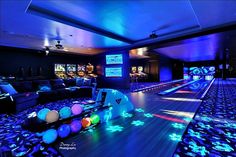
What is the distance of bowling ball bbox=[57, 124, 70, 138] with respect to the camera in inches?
95.7

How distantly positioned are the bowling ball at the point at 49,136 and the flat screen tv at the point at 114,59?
23.0 feet

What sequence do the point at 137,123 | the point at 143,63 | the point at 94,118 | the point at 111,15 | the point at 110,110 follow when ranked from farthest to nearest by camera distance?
the point at 143,63 < the point at 111,15 < the point at 110,110 < the point at 137,123 < the point at 94,118

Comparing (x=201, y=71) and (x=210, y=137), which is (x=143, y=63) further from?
(x=210, y=137)

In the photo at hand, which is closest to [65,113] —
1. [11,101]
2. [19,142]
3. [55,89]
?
[19,142]

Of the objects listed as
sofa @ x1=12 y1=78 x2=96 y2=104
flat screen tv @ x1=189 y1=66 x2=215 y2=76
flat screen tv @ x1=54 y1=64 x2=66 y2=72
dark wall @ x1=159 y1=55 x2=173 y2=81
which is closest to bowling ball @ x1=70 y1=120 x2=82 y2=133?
sofa @ x1=12 y1=78 x2=96 y2=104

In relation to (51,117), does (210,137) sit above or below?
below

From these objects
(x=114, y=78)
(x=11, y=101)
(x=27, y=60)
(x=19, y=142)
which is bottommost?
(x=19, y=142)

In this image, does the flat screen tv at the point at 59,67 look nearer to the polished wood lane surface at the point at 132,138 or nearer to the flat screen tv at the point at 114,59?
the flat screen tv at the point at 114,59

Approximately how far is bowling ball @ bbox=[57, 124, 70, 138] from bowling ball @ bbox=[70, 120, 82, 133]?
0.31 ft

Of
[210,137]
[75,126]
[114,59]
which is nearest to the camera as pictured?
[210,137]

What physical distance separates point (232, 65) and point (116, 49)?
18910 millimetres

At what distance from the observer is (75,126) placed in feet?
8.66

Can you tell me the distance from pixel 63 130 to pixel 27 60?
8.03 m

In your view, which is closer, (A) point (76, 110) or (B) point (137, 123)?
(A) point (76, 110)
